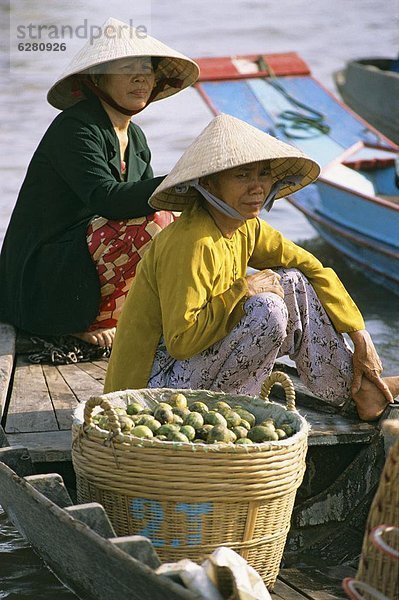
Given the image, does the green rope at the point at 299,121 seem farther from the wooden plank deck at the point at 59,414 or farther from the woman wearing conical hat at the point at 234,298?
the woman wearing conical hat at the point at 234,298

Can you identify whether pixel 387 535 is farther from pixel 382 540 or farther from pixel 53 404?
pixel 53 404

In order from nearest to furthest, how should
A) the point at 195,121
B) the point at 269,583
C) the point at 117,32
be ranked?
the point at 269,583 < the point at 117,32 < the point at 195,121

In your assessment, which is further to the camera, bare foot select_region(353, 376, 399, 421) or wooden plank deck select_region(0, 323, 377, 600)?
bare foot select_region(353, 376, 399, 421)

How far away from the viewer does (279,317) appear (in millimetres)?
2857

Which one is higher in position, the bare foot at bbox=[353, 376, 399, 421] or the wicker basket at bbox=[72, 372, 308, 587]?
the wicker basket at bbox=[72, 372, 308, 587]

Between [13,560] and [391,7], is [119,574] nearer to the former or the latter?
[13,560]

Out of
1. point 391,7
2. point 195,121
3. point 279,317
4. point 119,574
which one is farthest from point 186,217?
point 391,7

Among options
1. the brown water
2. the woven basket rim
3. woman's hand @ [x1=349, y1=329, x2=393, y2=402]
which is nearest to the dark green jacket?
woman's hand @ [x1=349, y1=329, x2=393, y2=402]

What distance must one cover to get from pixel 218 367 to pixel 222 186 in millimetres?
442

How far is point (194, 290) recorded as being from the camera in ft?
9.17

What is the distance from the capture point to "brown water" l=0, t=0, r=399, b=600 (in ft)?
25.7

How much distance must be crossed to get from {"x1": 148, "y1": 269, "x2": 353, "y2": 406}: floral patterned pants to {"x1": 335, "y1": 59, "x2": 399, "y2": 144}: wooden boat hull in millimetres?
7113

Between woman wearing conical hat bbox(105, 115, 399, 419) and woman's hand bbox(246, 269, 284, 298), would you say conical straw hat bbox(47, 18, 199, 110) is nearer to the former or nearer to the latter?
woman wearing conical hat bbox(105, 115, 399, 419)

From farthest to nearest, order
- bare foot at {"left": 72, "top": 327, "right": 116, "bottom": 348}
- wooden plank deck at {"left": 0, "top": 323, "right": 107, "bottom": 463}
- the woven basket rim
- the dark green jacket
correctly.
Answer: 1. bare foot at {"left": 72, "top": 327, "right": 116, "bottom": 348}
2. the dark green jacket
3. wooden plank deck at {"left": 0, "top": 323, "right": 107, "bottom": 463}
4. the woven basket rim
